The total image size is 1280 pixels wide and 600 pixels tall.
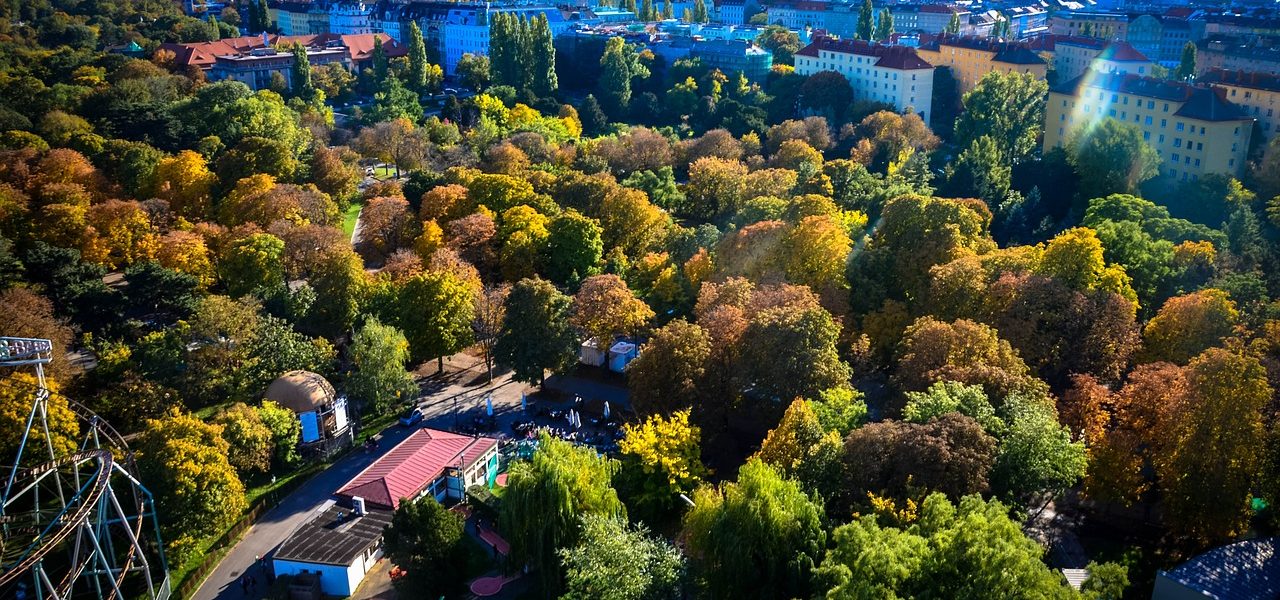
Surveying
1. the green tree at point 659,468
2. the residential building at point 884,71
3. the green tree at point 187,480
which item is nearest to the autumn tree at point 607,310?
the green tree at point 659,468

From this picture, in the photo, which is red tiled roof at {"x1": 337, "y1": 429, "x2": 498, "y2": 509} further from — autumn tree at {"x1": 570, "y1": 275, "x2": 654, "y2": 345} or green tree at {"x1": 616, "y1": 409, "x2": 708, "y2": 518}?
autumn tree at {"x1": 570, "y1": 275, "x2": 654, "y2": 345}

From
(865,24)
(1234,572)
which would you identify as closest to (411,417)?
(1234,572)

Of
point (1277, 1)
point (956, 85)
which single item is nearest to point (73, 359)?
point (956, 85)

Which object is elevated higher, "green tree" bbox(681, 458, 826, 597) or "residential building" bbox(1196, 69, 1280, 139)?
"residential building" bbox(1196, 69, 1280, 139)

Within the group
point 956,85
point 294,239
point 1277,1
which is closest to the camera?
point 294,239

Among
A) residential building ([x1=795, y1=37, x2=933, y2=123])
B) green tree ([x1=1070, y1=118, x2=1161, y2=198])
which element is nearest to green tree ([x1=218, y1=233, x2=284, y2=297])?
green tree ([x1=1070, y1=118, x2=1161, y2=198])

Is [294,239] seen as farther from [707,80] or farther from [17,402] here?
[707,80]
